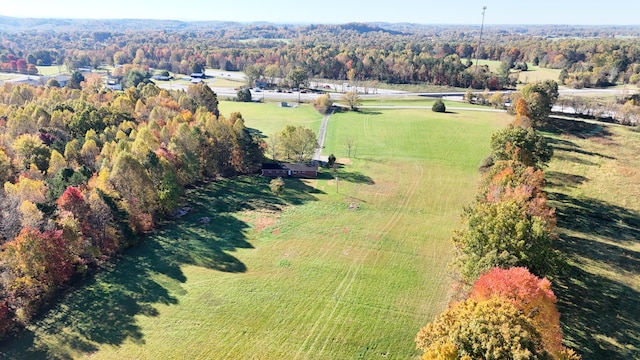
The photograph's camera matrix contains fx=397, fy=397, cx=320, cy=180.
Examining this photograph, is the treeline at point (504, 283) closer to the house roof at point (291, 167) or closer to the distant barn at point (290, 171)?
the distant barn at point (290, 171)

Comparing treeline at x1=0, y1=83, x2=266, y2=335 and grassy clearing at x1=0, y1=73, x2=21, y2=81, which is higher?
grassy clearing at x1=0, y1=73, x2=21, y2=81

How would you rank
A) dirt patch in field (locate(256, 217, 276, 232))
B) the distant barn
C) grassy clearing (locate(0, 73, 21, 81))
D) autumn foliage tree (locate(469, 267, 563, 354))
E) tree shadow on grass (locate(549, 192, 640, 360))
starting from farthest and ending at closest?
grassy clearing (locate(0, 73, 21, 81)) < the distant barn < dirt patch in field (locate(256, 217, 276, 232)) < tree shadow on grass (locate(549, 192, 640, 360)) < autumn foliage tree (locate(469, 267, 563, 354))

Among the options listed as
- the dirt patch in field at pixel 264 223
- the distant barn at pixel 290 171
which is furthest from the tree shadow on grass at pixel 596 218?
the dirt patch in field at pixel 264 223

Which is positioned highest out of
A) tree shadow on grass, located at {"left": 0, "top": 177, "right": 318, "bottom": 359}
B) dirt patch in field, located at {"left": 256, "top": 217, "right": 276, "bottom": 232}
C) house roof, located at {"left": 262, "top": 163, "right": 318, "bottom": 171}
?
house roof, located at {"left": 262, "top": 163, "right": 318, "bottom": 171}

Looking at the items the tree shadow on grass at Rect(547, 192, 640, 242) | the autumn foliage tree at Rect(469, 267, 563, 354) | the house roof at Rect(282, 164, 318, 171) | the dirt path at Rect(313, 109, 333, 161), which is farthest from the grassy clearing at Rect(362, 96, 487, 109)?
the autumn foliage tree at Rect(469, 267, 563, 354)

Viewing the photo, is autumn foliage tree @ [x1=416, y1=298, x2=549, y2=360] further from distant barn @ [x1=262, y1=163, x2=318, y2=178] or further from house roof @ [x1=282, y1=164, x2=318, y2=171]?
house roof @ [x1=282, y1=164, x2=318, y2=171]

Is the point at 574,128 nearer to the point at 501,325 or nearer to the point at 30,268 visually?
the point at 501,325

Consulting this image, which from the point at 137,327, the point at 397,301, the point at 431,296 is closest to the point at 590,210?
the point at 431,296

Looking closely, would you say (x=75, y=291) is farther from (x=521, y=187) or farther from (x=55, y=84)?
(x=55, y=84)
